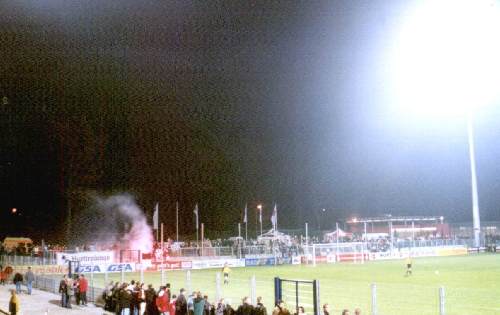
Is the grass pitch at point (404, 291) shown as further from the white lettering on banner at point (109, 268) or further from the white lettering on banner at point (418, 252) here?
the white lettering on banner at point (418, 252)

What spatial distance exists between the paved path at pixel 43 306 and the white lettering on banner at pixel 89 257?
37.6 feet

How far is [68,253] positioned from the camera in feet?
159

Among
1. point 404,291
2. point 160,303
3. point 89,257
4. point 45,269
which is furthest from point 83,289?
point 89,257

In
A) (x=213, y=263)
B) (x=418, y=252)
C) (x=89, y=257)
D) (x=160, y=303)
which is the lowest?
(x=418, y=252)

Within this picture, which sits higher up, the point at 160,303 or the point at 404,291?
the point at 160,303

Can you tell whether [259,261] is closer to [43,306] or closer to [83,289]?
[83,289]

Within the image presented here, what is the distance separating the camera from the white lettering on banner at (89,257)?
153ft

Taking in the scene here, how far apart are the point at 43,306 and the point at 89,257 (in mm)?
20708

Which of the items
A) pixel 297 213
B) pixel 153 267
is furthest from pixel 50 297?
pixel 297 213

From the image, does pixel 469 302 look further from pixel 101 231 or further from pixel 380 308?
pixel 101 231

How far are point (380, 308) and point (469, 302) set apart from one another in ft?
16.1

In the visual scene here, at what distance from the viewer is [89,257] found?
48.4m

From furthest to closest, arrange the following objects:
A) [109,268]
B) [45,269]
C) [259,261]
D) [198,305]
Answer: [259,261], [109,268], [45,269], [198,305]

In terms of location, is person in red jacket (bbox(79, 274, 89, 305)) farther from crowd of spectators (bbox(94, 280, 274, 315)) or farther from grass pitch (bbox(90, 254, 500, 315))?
grass pitch (bbox(90, 254, 500, 315))
